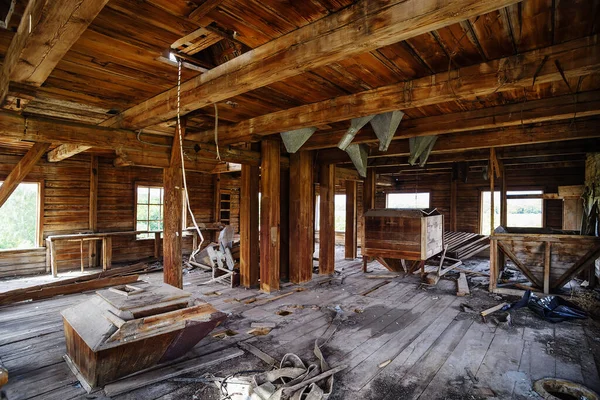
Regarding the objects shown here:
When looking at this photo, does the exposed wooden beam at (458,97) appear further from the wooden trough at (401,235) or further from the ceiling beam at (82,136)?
the wooden trough at (401,235)

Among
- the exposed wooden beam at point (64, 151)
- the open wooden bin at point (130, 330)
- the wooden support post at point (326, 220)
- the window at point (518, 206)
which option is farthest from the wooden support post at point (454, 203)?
the exposed wooden beam at point (64, 151)

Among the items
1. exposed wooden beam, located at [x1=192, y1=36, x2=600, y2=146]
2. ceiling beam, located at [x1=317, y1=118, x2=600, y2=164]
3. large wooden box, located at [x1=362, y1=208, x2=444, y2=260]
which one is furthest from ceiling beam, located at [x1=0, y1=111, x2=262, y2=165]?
ceiling beam, located at [x1=317, y1=118, x2=600, y2=164]

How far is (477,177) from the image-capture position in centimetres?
1147

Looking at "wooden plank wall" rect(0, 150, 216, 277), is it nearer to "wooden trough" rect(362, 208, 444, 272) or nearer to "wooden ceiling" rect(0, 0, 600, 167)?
Result: "wooden ceiling" rect(0, 0, 600, 167)

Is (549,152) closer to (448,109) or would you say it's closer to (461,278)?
(461,278)

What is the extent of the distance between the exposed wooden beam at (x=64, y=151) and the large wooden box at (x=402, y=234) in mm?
6445

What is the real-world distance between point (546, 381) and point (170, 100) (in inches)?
191

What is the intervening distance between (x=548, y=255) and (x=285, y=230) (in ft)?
16.9

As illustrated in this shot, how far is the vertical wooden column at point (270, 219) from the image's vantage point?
19.3 ft

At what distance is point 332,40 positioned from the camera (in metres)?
2.13

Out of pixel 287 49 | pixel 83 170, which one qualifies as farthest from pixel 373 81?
pixel 83 170

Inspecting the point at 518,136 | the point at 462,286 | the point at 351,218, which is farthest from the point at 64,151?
the point at 518,136

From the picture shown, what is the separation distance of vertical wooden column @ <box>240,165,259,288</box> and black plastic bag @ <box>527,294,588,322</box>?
16.1 feet

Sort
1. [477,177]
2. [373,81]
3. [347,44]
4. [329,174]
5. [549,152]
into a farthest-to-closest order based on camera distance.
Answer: [477,177] < [329,174] < [549,152] < [373,81] < [347,44]
